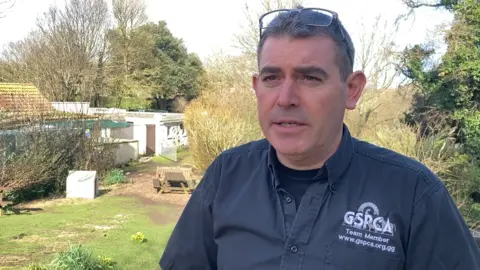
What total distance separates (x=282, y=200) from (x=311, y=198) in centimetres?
10

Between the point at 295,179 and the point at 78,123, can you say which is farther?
the point at 78,123

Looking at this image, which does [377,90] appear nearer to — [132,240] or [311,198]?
[132,240]

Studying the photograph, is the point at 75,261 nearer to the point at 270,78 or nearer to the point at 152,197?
the point at 270,78

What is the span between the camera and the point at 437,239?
4.17ft

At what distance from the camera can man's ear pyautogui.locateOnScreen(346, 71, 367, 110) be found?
57.5 inches

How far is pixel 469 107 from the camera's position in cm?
1311

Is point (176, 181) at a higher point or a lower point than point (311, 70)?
lower

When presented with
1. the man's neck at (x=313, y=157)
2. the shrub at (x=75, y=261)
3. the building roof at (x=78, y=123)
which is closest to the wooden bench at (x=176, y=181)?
the building roof at (x=78, y=123)

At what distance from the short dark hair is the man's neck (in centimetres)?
22

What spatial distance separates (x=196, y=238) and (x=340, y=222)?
513 millimetres

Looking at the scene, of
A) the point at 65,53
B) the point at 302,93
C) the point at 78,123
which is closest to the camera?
the point at 302,93

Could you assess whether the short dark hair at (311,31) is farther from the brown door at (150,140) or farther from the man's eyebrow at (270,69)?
the brown door at (150,140)

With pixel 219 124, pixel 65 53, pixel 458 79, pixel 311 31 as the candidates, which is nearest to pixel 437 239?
pixel 311 31

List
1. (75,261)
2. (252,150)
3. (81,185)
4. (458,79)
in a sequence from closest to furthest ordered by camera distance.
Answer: (252,150) → (75,261) → (458,79) → (81,185)
